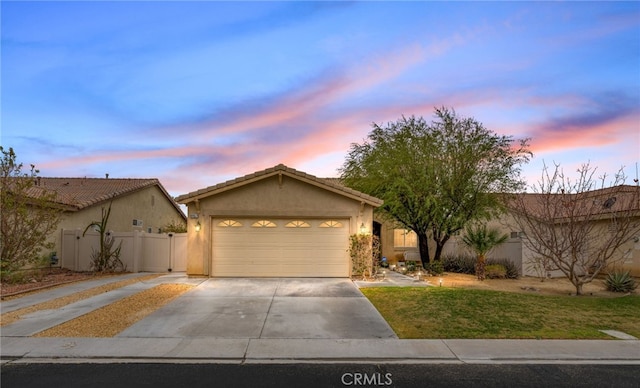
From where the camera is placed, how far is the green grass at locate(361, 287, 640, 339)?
813 cm

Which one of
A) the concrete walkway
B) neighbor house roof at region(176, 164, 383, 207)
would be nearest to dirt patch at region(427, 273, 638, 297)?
neighbor house roof at region(176, 164, 383, 207)

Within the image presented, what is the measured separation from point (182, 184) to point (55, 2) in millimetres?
22196

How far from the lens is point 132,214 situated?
24.0m

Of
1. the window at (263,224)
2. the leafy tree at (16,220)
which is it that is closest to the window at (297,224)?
the window at (263,224)

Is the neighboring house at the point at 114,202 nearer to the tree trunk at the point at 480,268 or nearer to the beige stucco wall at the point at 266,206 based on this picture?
the beige stucco wall at the point at 266,206

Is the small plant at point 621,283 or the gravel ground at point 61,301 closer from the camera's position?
the gravel ground at point 61,301

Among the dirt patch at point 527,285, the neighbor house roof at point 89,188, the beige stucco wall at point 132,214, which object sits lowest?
the dirt patch at point 527,285

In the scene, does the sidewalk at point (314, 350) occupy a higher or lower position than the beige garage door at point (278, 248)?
lower

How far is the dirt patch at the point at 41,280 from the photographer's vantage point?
12.4 meters

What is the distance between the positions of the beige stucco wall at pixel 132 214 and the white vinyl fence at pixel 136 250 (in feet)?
1.57

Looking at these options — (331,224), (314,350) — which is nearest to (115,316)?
(314,350)

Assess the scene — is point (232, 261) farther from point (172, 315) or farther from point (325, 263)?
point (172, 315)

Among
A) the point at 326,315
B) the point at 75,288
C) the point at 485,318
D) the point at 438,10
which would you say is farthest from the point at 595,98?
the point at 75,288

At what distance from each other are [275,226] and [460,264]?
943 cm
